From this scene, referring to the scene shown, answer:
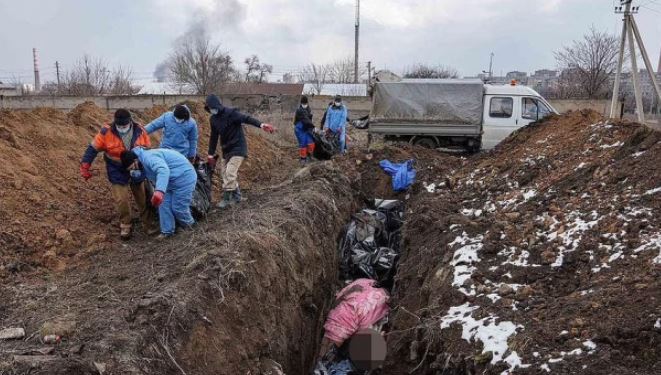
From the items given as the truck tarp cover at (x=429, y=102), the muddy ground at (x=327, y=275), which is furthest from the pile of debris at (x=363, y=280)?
the truck tarp cover at (x=429, y=102)

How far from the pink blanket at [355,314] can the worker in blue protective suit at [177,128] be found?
301 cm

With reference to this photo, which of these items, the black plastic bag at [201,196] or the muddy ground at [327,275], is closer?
the muddy ground at [327,275]

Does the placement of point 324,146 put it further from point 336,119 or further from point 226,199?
point 226,199

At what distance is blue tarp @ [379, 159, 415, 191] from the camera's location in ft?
29.8

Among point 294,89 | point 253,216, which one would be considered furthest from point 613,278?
point 294,89

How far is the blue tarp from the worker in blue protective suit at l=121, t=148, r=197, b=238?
14.8 ft

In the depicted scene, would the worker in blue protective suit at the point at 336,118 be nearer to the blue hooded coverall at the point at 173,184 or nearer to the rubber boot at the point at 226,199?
the rubber boot at the point at 226,199

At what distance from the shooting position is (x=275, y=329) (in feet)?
14.3

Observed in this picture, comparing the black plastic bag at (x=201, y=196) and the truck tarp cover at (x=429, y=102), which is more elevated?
the truck tarp cover at (x=429, y=102)

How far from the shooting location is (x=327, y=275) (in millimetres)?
6102

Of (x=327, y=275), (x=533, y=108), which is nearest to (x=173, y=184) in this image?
(x=327, y=275)

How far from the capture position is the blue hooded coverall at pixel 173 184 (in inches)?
205

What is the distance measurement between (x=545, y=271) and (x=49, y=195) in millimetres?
5506

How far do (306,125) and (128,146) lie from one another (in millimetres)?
5253
